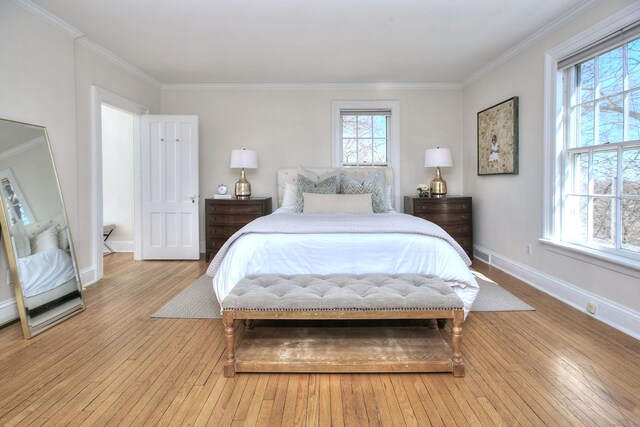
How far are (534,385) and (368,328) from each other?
0.95 m

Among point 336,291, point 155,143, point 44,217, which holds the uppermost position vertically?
point 155,143

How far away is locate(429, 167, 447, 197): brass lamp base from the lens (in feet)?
16.3

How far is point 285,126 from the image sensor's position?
5.29m

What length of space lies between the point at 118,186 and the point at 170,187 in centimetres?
133

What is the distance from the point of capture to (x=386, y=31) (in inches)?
135

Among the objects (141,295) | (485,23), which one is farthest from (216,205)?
(485,23)

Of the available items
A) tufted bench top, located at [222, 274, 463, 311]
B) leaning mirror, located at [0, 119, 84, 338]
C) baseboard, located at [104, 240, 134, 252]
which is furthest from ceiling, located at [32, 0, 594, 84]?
baseboard, located at [104, 240, 134, 252]

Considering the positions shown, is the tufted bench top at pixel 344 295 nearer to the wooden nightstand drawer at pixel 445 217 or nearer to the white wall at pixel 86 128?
the white wall at pixel 86 128

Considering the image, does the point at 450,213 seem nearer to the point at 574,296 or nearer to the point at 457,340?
the point at 574,296

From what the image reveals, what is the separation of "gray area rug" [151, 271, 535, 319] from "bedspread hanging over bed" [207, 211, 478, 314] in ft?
1.48

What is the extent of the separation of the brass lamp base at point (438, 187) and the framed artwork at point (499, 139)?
1.58 feet

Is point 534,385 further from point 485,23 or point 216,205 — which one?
point 216,205

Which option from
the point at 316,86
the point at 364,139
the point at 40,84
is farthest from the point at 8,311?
the point at 364,139

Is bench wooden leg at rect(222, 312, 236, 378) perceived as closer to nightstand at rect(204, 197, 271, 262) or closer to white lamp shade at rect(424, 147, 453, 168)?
Result: nightstand at rect(204, 197, 271, 262)
